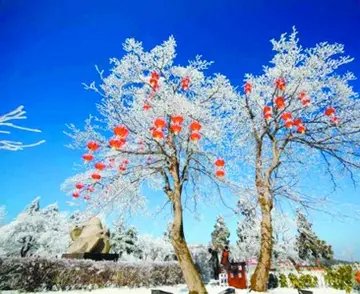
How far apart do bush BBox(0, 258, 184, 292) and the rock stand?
8.90ft

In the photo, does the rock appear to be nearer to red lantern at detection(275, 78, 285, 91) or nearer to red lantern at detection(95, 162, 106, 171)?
red lantern at detection(95, 162, 106, 171)

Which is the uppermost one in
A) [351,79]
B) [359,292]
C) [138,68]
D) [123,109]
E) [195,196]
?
[351,79]

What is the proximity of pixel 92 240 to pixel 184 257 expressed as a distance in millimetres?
8662

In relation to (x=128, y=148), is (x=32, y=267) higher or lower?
lower

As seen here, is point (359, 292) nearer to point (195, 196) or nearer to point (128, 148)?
point (195, 196)

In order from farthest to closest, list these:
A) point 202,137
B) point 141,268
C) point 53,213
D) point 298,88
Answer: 1. point 53,213
2. point 141,268
3. point 298,88
4. point 202,137

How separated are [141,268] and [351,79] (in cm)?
1125

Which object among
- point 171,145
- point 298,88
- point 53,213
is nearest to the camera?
point 171,145

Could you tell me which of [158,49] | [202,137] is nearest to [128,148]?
[202,137]

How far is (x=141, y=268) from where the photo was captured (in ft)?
40.9

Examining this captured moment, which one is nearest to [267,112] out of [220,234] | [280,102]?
[280,102]

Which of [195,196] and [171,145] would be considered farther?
[195,196]

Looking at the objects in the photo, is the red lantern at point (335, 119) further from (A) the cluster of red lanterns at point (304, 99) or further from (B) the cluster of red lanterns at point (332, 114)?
(A) the cluster of red lanterns at point (304, 99)

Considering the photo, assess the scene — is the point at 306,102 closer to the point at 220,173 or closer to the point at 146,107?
the point at 220,173
